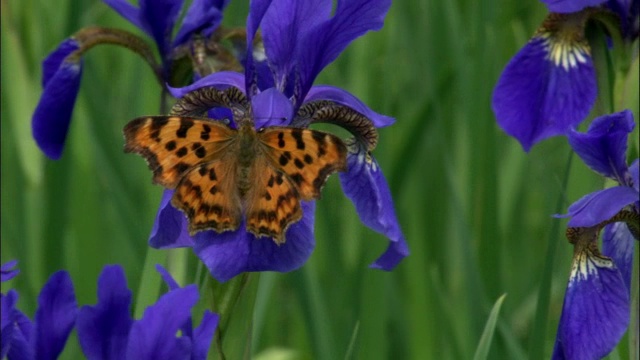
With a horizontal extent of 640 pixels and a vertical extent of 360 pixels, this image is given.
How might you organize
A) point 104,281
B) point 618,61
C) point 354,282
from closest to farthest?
point 104,281
point 618,61
point 354,282

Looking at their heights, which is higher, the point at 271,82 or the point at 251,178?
the point at 271,82

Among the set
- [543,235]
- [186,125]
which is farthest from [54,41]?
[186,125]

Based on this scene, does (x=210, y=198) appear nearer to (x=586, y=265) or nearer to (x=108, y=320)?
(x=108, y=320)

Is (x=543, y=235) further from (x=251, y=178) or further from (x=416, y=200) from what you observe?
(x=251, y=178)

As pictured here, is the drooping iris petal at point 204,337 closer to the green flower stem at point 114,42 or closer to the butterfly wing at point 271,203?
the butterfly wing at point 271,203

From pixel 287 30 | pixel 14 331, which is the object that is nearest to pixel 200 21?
pixel 287 30
